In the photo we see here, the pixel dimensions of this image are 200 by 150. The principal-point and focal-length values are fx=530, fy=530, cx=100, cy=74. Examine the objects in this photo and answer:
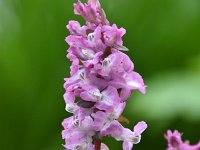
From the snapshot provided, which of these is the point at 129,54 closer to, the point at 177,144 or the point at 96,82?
the point at 96,82

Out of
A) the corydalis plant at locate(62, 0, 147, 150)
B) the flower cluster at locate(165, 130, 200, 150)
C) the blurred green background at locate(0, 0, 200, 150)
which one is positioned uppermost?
the blurred green background at locate(0, 0, 200, 150)

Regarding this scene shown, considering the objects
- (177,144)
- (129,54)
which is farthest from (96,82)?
(129,54)

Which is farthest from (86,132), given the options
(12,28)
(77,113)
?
(12,28)

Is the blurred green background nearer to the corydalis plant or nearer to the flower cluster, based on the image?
the corydalis plant

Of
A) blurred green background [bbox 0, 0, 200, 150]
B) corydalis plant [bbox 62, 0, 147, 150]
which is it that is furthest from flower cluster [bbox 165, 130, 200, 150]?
blurred green background [bbox 0, 0, 200, 150]

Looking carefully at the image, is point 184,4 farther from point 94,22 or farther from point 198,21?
point 94,22
